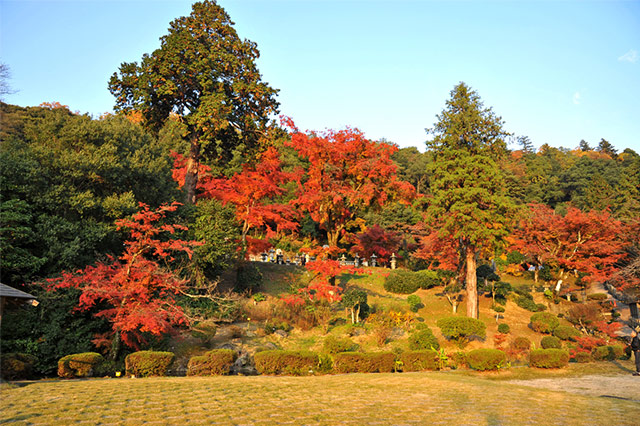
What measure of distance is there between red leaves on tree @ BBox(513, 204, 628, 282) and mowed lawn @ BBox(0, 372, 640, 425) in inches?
783

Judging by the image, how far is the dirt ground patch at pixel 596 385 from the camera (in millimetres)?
11604

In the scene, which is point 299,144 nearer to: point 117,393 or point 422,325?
point 422,325

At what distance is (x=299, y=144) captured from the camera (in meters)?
21.9

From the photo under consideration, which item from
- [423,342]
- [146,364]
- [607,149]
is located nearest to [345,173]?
[423,342]

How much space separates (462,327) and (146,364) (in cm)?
1321

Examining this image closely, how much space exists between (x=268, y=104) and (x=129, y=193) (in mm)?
10038

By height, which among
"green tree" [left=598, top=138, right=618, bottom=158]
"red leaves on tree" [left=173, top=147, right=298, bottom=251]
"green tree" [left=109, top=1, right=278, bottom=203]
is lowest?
"red leaves on tree" [left=173, top=147, right=298, bottom=251]

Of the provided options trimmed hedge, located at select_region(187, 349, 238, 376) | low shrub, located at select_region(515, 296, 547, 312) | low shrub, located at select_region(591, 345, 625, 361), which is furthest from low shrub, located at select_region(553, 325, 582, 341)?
trimmed hedge, located at select_region(187, 349, 238, 376)

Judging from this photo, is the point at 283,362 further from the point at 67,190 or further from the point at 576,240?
the point at 576,240

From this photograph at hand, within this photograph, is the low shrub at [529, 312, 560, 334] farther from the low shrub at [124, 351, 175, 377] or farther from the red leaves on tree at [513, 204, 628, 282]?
the low shrub at [124, 351, 175, 377]

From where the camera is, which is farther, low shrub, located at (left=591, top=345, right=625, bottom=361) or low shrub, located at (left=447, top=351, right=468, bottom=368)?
low shrub, located at (left=591, top=345, right=625, bottom=361)

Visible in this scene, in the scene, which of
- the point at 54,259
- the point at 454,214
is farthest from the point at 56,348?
the point at 454,214

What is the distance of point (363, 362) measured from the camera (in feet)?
49.0

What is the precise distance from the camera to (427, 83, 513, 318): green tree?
69.7 feet
